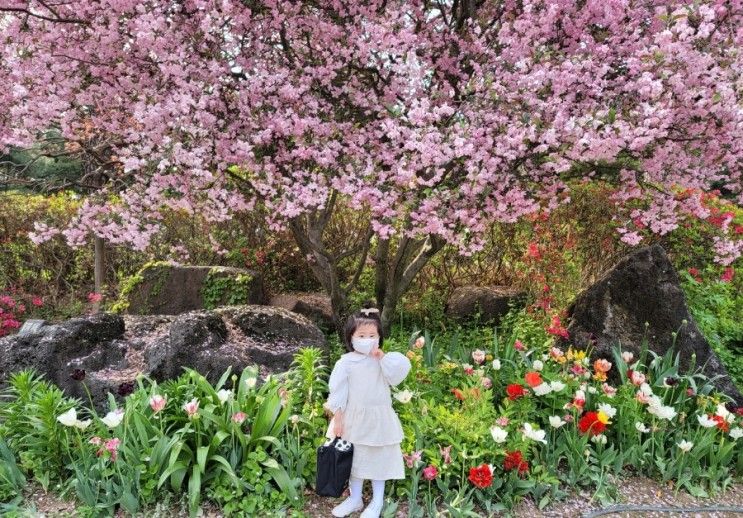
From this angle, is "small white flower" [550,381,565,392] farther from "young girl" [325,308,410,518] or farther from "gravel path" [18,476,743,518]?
"young girl" [325,308,410,518]

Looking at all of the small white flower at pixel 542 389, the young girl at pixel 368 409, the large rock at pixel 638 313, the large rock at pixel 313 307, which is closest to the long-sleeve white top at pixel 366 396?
the young girl at pixel 368 409

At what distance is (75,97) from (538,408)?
3.86 metres

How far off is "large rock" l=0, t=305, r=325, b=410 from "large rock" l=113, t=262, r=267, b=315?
2156mm

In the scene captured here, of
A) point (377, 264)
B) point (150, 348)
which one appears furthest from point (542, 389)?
point (377, 264)

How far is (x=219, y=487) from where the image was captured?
2.90m

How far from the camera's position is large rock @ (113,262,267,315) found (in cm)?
657

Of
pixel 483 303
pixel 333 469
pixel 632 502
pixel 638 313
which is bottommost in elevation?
pixel 632 502

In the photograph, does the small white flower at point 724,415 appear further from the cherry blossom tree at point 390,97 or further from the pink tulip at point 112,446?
the pink tulip at point 112,446

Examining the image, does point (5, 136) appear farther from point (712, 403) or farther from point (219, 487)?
point (712, 403)

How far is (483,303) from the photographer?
21.6 ft

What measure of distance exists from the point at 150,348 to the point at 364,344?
69.2 inches

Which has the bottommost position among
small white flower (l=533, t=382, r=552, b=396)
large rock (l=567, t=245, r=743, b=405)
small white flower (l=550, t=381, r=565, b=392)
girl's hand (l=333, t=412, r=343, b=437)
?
girl's hand (l=333, t=412, r=343, b=437)

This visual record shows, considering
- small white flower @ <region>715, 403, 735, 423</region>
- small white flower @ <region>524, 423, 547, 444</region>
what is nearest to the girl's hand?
small white flower @ <region>524, 423, 547, 444</region>

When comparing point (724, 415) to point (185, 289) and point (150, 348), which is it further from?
point (185, 289)
